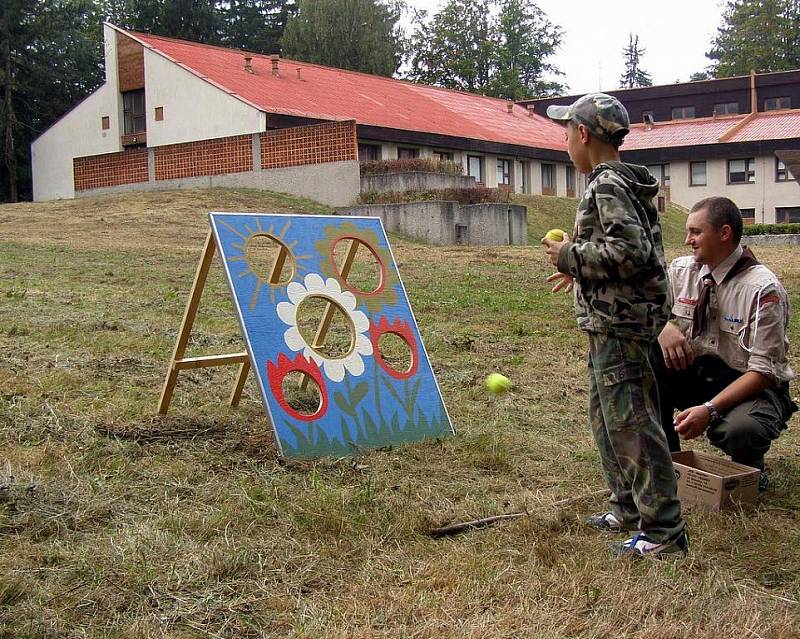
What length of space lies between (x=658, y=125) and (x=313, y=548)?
49.7 m

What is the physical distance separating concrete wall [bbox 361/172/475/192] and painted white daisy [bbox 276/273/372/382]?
64.3ft

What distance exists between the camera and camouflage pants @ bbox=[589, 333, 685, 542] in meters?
3.61

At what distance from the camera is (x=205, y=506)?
415cm

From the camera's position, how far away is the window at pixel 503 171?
127 feet

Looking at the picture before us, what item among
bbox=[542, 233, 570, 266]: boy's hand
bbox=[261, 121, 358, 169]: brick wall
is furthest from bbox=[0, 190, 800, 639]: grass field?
bbox=[261, 121, 358, 169]: brick wall

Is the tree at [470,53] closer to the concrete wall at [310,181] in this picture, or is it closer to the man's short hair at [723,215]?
the concrete wall at [310,181]

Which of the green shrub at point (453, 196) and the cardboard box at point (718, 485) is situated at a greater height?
the green shrub at point (453, 196)

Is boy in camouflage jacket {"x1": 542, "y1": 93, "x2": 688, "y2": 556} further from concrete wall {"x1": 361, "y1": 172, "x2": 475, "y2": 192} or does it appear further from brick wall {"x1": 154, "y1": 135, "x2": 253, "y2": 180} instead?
brick wall {"x1": 154, "y1": 135, "x2": 253, "y2": 180}

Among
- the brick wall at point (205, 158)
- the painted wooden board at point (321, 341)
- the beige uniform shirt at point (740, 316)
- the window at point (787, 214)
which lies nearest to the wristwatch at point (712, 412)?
the beige uniform shirt at point (740, 316)

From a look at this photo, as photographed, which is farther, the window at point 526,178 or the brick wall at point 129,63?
the window at point 526,178

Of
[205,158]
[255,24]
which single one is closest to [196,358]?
[205,158]

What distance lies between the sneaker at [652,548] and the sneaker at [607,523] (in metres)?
0.33

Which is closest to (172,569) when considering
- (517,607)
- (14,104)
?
(517,607)

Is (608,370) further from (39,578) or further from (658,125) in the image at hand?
(658,125)
